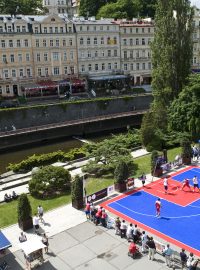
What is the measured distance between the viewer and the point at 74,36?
84.1 m

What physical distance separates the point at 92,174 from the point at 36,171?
6309 millimetres

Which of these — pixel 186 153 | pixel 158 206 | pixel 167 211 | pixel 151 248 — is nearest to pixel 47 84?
pixel 186 153

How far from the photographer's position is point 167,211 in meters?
30.3

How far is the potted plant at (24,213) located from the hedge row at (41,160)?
16534 millimetres

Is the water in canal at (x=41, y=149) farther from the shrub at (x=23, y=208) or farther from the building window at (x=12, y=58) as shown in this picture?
the building window at (x=12, y=58)

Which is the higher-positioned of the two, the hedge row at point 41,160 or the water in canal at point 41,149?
the hedge row at point 41,160

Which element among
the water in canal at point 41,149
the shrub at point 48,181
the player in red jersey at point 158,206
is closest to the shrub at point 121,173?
the shrub at point 48,181

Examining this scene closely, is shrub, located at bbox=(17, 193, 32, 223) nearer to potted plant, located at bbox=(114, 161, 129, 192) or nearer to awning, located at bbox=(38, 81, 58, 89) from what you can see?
potted plant, located at bbox=(114, 161, 129, 192)

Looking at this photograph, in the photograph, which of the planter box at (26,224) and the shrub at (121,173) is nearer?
the planter box at (26,224)

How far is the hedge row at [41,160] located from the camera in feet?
145

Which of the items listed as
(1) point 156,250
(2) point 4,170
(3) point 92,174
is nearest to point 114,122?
(2) point 4,170

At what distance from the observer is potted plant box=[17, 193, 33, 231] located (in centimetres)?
2752

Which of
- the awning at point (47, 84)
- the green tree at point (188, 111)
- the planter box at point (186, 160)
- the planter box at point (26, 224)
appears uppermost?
the awning at point (47, 84)

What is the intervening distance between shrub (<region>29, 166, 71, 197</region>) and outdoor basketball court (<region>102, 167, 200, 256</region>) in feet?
18.4
